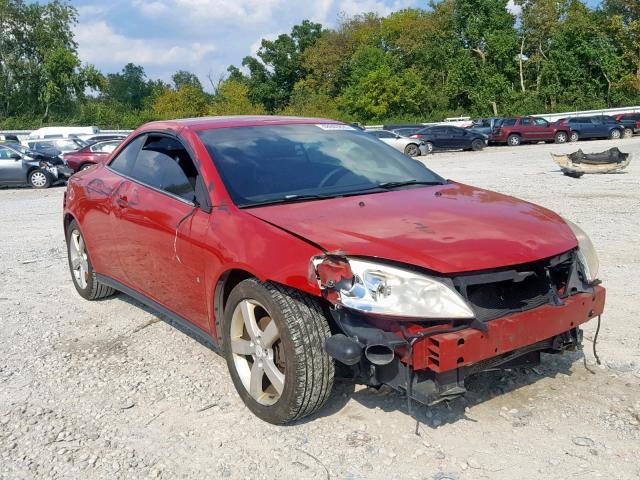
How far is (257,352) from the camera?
3.60 m

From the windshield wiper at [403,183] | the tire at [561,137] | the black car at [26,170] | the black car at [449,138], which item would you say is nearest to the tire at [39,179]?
the black car at [26,170]

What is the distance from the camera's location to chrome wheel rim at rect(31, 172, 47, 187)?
67.2 ft

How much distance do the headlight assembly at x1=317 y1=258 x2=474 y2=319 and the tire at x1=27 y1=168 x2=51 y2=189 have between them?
64.0ft

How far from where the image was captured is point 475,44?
204 ft

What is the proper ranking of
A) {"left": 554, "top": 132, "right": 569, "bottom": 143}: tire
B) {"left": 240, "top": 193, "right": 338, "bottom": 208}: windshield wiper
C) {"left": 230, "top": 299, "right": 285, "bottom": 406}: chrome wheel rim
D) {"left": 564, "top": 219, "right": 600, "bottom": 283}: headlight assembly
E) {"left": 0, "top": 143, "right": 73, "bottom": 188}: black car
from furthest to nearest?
{"left": 554, "top": 132, "right": 569, "bottom": 143}: tire, {"left": 0, "top": 143, "right": 73, "bottom": 188}: black car, {"left": 240, "top": 193, "right": 338, "bottom": 208}: windshield wiper, {"left": 564, "top": 219, "right": 600, "bottom": 283}: headlight assembly, {"left": 230, "top": 299, "right": 285, "bottom": 406}: chrome wheel rim

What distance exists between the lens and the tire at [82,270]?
5952 millimetres

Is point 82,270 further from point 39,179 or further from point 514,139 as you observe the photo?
→ point 514,139

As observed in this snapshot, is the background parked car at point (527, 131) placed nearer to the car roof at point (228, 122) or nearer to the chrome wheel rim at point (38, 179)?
the chrome wheel rim at point (38, 179)

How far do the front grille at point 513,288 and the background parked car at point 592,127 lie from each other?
3594 cm

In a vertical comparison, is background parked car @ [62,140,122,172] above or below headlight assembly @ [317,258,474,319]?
below

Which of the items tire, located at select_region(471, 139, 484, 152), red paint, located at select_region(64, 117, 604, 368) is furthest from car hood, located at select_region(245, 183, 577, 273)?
tire, located at select_region(471, 139, 484, 152)

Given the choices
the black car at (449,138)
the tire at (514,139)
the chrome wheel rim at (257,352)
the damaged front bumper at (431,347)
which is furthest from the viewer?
the tire at (514,139)

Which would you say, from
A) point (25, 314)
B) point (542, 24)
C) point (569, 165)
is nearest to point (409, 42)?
point (542, 24)

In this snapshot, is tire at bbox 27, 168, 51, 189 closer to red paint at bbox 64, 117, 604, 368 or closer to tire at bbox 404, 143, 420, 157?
tire at bbox 404, 143, 420, 157
